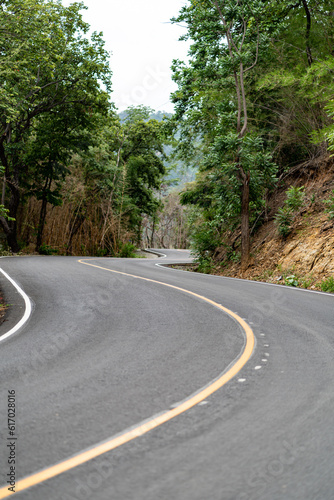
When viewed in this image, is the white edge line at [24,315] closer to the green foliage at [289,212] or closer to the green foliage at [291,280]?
the green foliage at [291,280]

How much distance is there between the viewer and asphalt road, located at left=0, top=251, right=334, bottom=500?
103 inches

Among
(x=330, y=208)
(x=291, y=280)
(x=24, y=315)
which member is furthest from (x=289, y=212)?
(x=24, y=315)

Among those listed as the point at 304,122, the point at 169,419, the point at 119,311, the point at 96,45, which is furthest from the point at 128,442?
the point at 96,45

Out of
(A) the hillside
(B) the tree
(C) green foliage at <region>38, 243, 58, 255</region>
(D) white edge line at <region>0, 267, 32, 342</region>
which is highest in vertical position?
(B) the tree

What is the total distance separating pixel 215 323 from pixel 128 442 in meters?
4.02

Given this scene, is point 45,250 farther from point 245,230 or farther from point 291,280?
point 291,280

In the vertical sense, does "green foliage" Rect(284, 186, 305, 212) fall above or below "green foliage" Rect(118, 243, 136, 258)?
above

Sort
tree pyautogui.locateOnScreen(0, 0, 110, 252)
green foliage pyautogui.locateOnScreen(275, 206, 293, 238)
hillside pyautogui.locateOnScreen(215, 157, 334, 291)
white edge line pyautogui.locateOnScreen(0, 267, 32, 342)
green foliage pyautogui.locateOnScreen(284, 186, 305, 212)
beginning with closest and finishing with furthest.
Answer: white edge line pyautogui.locateOnScreen(0, 267, 32, 342)
hillside pyautogui.locateOnScreen(215, 157, 334, 291)
green foliage pyautogui.locateOnScreen(275, 206, 293, 238)
green foliage pyautogui.locateOnScreen(284, 186, 305, 212)
tree pyautogui.locateOnScreen(0, 0, 110, 252)

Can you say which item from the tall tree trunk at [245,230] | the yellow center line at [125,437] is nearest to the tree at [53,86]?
the tall tree trunk at [245,230]

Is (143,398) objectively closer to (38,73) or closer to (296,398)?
(296,398)

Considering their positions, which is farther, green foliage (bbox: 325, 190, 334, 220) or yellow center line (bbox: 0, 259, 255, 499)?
green foliage (bbox: 325, 190, 334, 220)

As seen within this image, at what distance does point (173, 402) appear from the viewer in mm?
3754

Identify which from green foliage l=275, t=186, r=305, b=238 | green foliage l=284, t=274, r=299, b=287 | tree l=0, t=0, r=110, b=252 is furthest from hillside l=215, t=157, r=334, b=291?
tree l=0, t=0, r=110, b=252

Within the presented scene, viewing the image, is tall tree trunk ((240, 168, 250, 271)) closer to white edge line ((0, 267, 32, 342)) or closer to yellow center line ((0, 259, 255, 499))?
white edge line ((0, 267, 32, 342))
